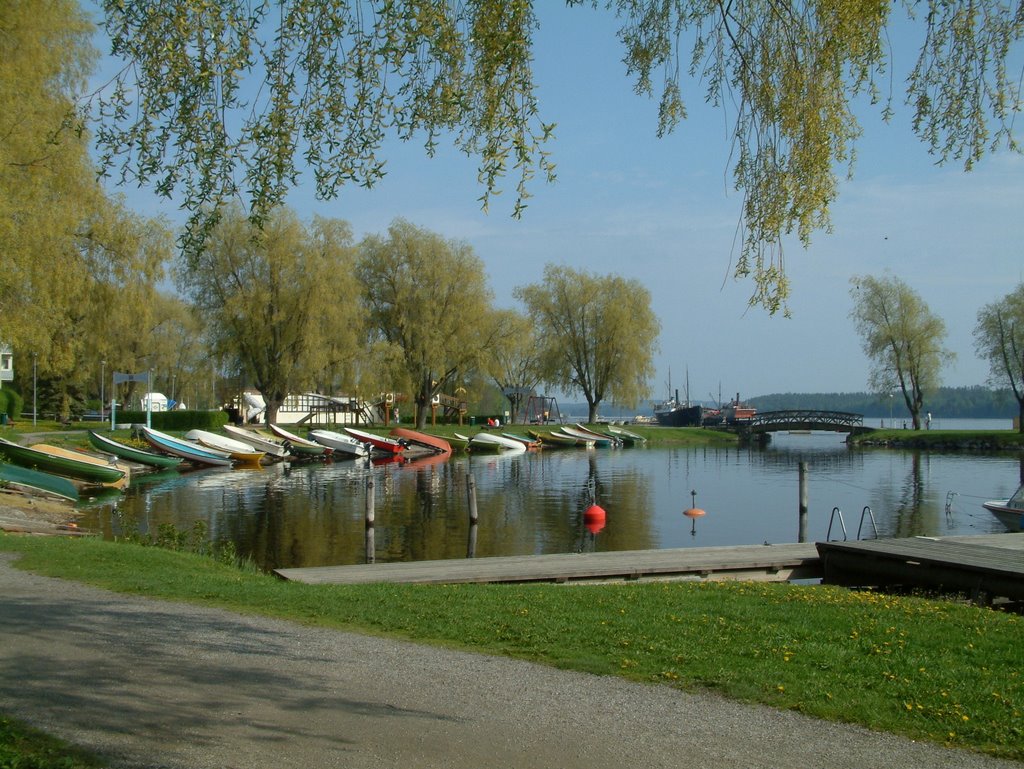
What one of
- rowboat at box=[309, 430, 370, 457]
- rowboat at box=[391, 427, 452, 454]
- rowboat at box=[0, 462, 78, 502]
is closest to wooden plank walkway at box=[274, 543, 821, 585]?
rowboat at box=[0, 462, 78, 502]

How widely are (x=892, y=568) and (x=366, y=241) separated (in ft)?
162

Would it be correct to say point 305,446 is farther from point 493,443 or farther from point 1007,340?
point 1007,340

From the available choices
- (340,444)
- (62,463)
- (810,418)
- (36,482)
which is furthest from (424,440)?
(810,418)

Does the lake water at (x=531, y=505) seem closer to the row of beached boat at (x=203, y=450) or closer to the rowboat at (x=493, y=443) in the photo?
the row of beached boat at (x=203, y=450)

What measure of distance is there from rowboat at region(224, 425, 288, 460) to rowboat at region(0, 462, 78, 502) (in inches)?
792

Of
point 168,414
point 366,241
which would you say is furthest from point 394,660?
point 366,241

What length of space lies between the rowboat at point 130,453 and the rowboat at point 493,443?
24.4m

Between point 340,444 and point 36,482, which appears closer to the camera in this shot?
point 36,482

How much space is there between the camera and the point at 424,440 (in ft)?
184

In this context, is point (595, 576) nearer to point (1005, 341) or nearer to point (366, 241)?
point (366, 241)

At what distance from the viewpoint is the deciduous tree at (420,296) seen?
57.9 metres

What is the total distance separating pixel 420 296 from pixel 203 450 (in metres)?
20.1

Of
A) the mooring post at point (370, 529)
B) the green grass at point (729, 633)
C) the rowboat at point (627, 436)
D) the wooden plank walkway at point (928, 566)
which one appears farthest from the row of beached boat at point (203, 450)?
the wooden plank walkway at point (928, 566)

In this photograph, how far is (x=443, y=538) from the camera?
70.8ft
